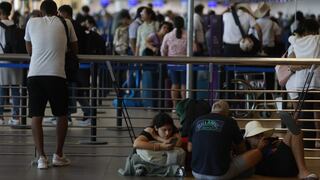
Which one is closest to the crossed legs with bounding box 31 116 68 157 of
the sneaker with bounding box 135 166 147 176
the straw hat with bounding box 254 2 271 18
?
the sneaker with bounding box 135 166 147 176

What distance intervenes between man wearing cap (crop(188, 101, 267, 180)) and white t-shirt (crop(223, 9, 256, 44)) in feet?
A: 20.0

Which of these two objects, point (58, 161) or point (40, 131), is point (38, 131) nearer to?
point (40, 131)

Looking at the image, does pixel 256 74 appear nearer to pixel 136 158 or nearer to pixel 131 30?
pixel 131 30

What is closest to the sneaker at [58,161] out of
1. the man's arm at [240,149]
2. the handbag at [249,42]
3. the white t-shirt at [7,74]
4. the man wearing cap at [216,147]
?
the man wearing cap at [216,147]

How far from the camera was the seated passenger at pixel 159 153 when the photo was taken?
7957 millimetres

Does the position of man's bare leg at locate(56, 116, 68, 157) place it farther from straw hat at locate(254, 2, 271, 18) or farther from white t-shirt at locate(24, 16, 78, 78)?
straw hat at locate(254, 2, 271, 18)

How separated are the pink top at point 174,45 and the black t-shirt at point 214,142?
222 inches

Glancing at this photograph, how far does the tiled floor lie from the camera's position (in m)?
7.97

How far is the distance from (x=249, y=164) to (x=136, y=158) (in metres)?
1.28

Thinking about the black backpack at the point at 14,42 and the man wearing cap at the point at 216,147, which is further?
the black backpack at the point at 14,42

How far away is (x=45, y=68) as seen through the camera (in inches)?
320

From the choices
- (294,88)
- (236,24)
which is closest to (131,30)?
(236,24)

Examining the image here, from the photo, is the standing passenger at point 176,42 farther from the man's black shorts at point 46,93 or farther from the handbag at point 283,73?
the man's black shorts at point 46,93

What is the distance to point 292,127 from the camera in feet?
26.1
